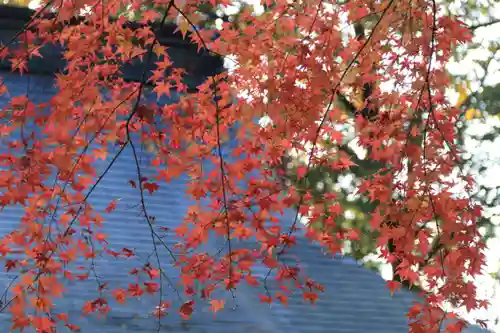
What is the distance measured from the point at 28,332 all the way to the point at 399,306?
3.25 m

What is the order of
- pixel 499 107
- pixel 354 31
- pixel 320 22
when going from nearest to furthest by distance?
pixel 320 22, pixel 499 107, pixel 354 31

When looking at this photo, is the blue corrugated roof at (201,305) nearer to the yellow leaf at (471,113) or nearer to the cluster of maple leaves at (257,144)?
the cluster of maple leaves at (257,144)

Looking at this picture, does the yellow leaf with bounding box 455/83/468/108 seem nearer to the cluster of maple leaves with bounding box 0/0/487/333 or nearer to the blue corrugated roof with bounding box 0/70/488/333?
the blue corrugated roof with bounding box 0/70/488/333

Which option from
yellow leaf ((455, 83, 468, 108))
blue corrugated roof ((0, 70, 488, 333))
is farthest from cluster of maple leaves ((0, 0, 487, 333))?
yellow leaf ((455, 83, 468, 108))

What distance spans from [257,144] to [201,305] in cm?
131

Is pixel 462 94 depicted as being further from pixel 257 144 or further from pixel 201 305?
pixel 201 305

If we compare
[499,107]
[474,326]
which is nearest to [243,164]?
[474,326]

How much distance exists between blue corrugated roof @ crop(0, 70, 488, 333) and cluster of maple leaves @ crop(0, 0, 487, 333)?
0.11m

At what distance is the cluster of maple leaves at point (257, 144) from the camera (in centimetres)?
410

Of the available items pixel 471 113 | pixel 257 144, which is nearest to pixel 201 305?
pixel 257 144

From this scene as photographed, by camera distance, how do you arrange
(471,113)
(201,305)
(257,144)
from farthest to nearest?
1. (471,113)
2. (257,144)
3. (201,305)

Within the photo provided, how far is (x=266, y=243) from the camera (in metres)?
5.28

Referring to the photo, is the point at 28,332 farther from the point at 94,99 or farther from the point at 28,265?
the point at 94,99

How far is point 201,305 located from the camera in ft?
17.8
